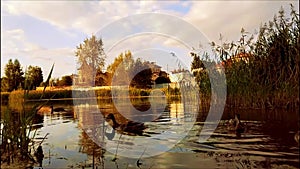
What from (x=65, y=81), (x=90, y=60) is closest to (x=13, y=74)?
(x=65, y=81)

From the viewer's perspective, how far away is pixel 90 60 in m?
21.4

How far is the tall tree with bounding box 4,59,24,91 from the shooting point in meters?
32.0

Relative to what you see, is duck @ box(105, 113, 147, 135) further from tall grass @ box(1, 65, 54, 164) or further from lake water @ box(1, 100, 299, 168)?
tall grass @ box(1, 65, 54, 164)

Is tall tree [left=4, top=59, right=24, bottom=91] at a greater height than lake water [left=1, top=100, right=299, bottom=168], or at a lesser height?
greater

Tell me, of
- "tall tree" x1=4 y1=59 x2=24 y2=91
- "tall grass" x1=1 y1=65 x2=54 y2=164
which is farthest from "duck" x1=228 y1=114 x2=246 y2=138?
"tall tree" x1=4 y1=59 x2=24 y2=91

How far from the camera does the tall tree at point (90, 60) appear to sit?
18438 mm

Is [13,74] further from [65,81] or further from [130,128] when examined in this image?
[130,128]

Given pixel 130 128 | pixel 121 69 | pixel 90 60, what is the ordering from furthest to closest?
pixel 90 60
pixel 121 69
pixel 130 128

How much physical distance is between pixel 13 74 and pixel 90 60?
15.8 metres

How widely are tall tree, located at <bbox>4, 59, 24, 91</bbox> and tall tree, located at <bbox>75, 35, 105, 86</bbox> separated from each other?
1054cm

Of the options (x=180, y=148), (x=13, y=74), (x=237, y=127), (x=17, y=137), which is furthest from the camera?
(x=13, y=74)

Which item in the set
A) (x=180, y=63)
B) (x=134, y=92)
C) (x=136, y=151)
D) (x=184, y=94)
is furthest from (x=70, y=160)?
(x=134, y=92)

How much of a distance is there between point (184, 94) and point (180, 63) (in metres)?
3.38

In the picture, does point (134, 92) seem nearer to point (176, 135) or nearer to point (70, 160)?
point (176, 135)
